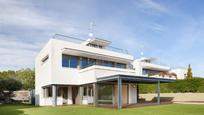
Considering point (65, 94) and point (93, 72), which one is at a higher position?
point (93, 72)

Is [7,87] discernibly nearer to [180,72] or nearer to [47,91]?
[47,91]

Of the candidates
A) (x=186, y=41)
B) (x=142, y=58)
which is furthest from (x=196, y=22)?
(x=142, y=58)

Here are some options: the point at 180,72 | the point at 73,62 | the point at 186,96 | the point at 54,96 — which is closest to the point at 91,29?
the point at 73,62

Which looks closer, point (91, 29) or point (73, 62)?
point (73, 62)

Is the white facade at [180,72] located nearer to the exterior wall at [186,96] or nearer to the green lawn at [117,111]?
the exterior wall at [186,96]

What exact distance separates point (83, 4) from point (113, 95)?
10718 mm

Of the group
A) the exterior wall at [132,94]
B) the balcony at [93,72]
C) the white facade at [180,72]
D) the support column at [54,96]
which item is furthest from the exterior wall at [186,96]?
the white facade at [180,72]

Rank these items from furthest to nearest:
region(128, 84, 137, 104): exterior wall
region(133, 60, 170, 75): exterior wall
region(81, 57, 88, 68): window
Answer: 1. region(133, 60, 170, 75): exterior wall
2. region(128, 84, 137, 104): exterior wall
3. region(81, 57, 88, 68): window

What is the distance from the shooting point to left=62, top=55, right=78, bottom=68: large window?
2703 cm

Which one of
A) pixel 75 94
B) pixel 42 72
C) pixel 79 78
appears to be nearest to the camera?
pixel 79 78

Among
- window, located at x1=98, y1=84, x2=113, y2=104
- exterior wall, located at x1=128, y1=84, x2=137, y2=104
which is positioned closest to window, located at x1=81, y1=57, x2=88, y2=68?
window, located at x1=98, y1=84, x2=113, y2=104

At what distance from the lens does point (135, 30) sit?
28422 mm

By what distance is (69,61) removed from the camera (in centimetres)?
2752

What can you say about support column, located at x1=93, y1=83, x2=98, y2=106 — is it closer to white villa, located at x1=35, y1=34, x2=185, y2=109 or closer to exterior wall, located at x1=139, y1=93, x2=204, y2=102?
white villa, located at x1=35, y1=34, x2=185, y2=109
